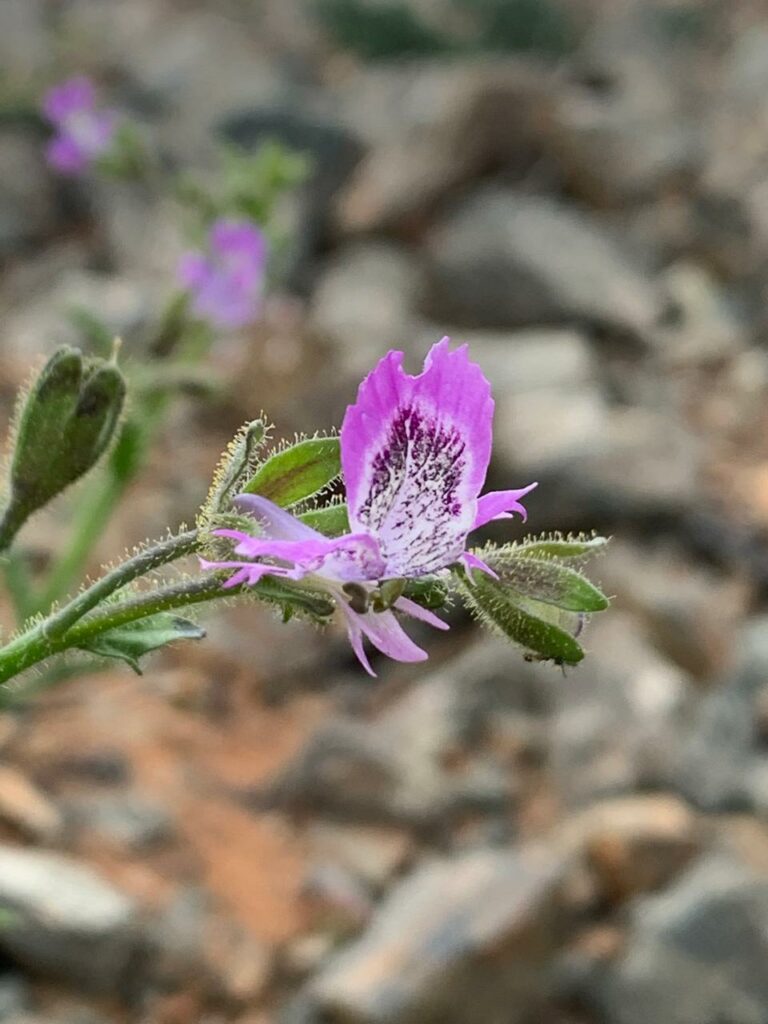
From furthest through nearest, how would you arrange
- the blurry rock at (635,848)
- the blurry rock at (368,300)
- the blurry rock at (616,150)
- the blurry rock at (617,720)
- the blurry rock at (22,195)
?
the blurry rock at (616,150), the blurry rock at (22,195), the blurry rock at (368,300), the blurry rock at (617,720), the blurry rock at (635,848)

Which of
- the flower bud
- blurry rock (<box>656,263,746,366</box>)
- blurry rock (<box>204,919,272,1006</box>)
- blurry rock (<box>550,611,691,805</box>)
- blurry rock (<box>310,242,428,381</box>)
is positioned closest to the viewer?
the flower bud

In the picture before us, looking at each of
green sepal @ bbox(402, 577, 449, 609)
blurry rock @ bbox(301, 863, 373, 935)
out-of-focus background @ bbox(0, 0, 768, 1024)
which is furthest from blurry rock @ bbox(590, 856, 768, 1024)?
green sepal @ bbox(402, 577, 449, 609)

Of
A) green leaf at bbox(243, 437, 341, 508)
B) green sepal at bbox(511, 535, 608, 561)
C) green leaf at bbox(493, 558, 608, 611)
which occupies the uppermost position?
green leaf at bbox(243, 437, 341, 508)

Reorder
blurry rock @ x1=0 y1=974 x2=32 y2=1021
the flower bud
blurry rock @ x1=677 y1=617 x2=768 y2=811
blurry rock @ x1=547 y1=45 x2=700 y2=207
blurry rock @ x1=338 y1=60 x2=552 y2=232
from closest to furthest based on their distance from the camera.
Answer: the flower bud, blurry rock @ x1=0 y1=974 x2=32 y2=1021, blurry rock @ x1=677 y1=617 x2=768 y2=811, blurry rock @ x1=338 y1=60 x2=552 y2=232, blurry rock @ x1=547 y1=45 x2=700 y2=207

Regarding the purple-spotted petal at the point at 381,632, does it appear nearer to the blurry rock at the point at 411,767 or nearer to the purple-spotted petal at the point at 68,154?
the blurry rock at the point at 411,767

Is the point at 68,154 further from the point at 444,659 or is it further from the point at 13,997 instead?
the point at 13,997

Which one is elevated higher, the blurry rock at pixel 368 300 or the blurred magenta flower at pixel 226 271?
the blurry rock at pixel 368 300

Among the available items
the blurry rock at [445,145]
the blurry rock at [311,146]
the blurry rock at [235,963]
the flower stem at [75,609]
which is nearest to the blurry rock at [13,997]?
the blurry rock at [235,963]

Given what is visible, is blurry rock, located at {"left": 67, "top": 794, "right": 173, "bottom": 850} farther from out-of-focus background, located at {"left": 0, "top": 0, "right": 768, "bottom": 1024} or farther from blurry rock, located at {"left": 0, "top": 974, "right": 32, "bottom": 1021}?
blurry rock, located at {"left": 0, "top": 974, "right": 32, "bottom": 1021}
